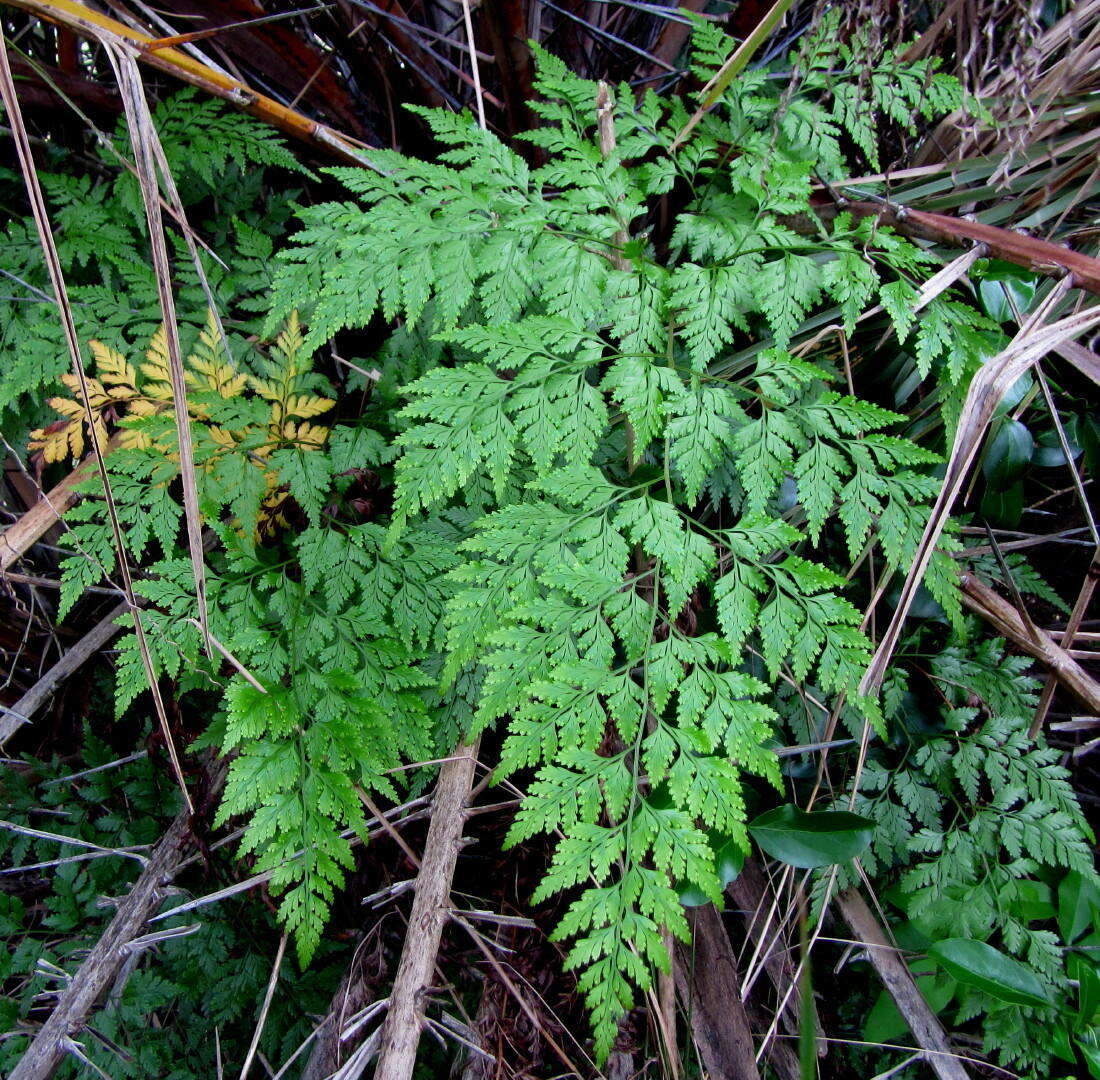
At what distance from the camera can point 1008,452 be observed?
1.81m

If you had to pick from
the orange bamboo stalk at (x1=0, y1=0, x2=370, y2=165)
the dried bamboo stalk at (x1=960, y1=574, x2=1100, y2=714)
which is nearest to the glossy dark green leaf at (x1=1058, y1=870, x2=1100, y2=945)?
the dried bamboo stalk at (x1=960, y1=574, x2=1100, y2=714)

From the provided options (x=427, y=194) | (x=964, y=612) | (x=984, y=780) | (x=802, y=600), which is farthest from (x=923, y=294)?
(x=984, y=780)

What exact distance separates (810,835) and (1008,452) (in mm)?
1057

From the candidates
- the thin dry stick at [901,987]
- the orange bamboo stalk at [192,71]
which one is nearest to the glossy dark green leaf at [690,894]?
the thin dry stick at [901,987]

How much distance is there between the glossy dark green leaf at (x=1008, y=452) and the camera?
1803mm

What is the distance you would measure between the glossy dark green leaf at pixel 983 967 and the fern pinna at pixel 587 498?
58cm

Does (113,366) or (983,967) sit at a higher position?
(113,366)

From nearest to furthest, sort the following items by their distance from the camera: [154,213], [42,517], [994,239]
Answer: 1. [154,213]
2. [994,239]
3. [42,517]

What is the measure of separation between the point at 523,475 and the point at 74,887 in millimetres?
1872

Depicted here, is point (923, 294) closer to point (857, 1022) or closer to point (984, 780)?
point (984, 780)

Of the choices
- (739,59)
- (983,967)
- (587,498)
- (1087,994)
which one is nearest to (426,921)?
(587,498)

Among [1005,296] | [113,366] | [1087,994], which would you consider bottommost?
[1087,994]

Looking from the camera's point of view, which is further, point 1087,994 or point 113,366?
point 113,366

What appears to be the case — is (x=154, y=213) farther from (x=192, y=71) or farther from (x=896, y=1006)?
(x=896, y=1006)
